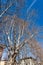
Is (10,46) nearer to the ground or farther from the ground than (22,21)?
nearer to the ground

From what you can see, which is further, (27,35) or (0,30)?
(27,35)

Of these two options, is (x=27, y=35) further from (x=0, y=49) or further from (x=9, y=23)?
(x=0, y=49)

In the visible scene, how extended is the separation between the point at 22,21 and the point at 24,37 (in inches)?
58.8

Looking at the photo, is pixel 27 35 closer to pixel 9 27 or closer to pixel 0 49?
pixel 9 27

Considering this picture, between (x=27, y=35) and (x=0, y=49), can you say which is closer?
(x=27, y=35)

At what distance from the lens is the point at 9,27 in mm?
19609

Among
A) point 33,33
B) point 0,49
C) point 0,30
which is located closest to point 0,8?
point 0,30

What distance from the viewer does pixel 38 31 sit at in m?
19.8

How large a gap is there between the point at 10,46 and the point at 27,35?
7.53ft

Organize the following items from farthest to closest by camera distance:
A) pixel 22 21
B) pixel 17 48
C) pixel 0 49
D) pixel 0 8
A: 1. pixel 0 49
2. pixel 22 21
3. pixel 17 48
4. pixel 0 8

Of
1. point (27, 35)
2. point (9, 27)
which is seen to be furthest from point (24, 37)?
point (9, 27)

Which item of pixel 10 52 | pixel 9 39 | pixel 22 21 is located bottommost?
pixel 10 52

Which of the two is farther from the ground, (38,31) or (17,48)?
(38,31)

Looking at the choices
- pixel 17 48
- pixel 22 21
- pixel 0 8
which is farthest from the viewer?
pixel 22 21
